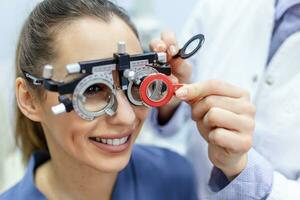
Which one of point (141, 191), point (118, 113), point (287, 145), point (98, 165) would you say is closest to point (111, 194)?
point (141, 191)

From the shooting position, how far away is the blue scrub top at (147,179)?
3.24 feet

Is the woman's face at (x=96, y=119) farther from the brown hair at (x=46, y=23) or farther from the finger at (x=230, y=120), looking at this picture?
the finger at (x=230, y=120)

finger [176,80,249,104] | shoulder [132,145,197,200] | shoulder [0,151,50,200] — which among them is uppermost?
finger [176,80,249,104]

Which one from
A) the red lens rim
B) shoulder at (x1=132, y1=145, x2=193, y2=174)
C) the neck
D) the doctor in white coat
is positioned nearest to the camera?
the red lens rim

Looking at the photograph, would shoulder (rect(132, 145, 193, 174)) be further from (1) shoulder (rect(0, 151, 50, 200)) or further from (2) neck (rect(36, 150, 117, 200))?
(1) shoulder (rect(0, 151, 50, 200))

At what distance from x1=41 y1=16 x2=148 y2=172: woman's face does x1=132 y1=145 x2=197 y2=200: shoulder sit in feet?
0.66

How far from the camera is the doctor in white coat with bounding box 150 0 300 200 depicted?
826mm

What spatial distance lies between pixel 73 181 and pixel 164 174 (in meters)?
0.24

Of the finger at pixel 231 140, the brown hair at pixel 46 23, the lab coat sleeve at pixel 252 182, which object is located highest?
the brown hair at pixel 46 23

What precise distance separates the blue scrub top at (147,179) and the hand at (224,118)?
27 cm

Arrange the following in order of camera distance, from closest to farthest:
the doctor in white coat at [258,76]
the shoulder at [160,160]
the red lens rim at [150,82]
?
1. the red lens rim at [150,82]
2. the doctor in white coat at [258,76]
3. the shoulder at [160,160]

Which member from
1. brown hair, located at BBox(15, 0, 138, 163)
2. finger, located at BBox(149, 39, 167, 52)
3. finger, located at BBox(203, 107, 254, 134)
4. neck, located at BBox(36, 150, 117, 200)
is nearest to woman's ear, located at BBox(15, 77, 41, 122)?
brown hair, located at BBox(15, 0, 138, 163)

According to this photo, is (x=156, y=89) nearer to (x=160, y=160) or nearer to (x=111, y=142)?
(x=111, y=142)

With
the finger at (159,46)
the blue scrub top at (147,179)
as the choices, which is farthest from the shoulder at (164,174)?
the finger at (159,46)
